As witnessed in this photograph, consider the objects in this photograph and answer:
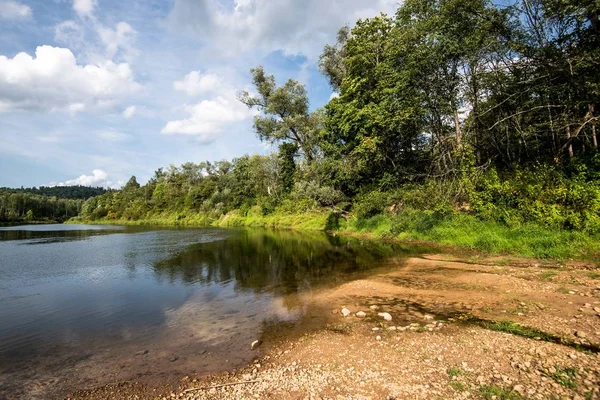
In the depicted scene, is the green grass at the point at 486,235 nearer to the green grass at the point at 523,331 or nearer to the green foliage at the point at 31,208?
the green grass at the point at 523,331

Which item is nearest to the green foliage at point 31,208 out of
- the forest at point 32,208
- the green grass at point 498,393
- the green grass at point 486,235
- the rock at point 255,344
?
the forest at point 32,208

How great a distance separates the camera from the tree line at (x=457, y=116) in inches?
629

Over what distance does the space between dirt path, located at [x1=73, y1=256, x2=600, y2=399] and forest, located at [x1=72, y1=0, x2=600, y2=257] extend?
23.6ft

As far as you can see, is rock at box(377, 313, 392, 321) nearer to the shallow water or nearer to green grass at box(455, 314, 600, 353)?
green grass at box(455, 314, 600, 353)

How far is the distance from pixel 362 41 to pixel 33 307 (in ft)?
111

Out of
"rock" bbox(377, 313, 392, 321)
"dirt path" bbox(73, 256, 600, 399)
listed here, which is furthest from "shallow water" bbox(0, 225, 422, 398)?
"rock" bbox(377, 313, 392, 321)

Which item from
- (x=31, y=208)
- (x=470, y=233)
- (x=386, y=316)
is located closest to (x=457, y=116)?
(x=470, y=233)

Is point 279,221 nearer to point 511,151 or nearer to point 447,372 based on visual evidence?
point 511,151

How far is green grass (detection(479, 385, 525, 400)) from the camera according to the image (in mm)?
4995

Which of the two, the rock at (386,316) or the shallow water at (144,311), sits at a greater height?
the rock at (386,316)

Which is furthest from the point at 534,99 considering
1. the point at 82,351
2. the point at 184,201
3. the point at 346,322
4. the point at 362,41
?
the point at 184,201

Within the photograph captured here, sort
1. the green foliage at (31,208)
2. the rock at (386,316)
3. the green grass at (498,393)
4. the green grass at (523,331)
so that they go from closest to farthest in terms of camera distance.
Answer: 1. the green grass at (498,393)
2. the green grass at (523,331)
3. the rock at (386,316)
4. the green foliage at (31,208)

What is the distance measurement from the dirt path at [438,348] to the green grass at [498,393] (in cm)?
2

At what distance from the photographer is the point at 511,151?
24.1 meters
